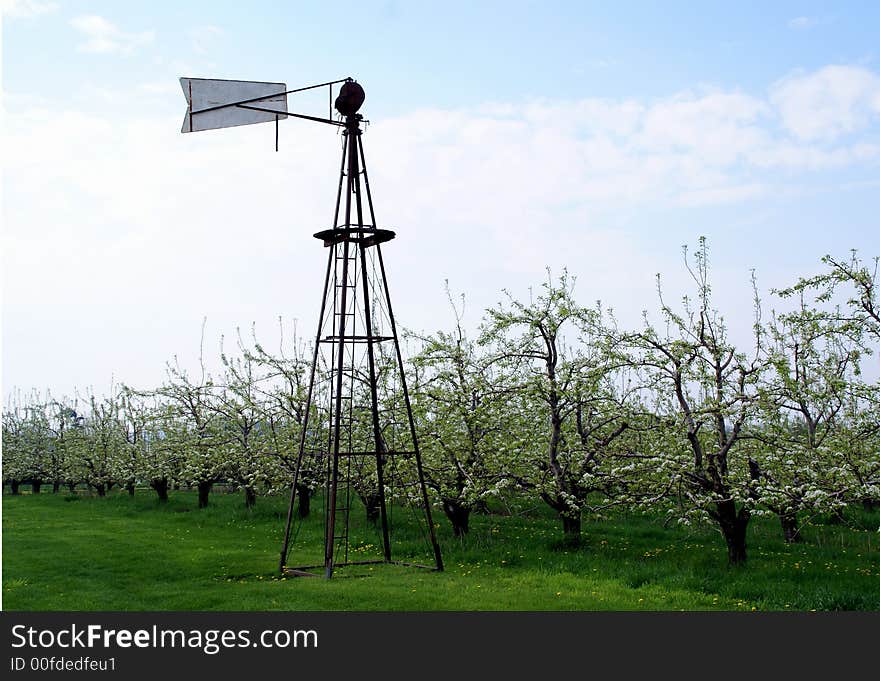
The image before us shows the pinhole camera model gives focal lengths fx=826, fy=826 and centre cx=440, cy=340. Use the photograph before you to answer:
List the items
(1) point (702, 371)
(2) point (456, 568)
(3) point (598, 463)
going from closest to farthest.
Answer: (1) point (702, 371), (2) point (456, 568), (3) point (598, 463)

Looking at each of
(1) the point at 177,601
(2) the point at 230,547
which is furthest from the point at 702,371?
(2) the point at 230,547

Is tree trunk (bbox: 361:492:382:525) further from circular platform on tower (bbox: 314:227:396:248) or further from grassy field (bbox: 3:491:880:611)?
circular platform on tower (bbox: 314:227:396:248)

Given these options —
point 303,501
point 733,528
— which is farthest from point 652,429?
point 303,501

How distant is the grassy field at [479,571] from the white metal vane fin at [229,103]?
26.1 feet

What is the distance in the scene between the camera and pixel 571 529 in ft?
57.0

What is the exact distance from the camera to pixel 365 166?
14.7 meters

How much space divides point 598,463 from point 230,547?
28.8 ft

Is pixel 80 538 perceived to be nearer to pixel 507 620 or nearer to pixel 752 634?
pixel 507 620

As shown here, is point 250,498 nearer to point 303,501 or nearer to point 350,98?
point 303,501

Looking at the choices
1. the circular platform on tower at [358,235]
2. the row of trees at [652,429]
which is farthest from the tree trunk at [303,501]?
the circular platform on tower at [358,235]

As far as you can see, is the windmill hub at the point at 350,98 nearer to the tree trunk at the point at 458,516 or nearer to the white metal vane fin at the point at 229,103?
the white metal vane fin at the point at 229,103

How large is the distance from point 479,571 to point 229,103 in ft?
30.7

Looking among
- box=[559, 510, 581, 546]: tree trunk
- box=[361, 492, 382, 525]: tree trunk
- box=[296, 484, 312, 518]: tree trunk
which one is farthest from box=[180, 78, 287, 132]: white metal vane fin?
box=[296, 484, 312, 518]: tree trunk

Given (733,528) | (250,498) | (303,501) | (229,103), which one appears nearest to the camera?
(733,528)
